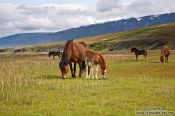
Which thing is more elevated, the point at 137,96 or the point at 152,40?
the point at 152,40

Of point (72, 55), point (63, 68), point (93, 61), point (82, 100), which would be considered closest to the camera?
point (82, 100)

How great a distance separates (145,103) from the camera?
15.1 m

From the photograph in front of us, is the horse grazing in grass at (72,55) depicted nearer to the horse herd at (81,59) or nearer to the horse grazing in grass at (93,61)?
the horse herd at (81,59)

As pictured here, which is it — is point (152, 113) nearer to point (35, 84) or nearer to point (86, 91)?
point (86, 91)

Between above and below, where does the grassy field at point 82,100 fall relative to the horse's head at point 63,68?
below

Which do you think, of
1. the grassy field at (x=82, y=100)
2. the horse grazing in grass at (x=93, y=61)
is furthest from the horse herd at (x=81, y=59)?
the grassy field at (x=82, y=100)

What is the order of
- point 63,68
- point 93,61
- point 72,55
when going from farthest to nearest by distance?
point 72,55
point 93,61
point 63,68

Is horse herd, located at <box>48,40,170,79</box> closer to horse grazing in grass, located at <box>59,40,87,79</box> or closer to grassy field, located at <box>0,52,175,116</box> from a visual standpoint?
horse grazing in grass, located at <box>59,40,87,79</box>

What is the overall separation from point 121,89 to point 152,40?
129069 millimetres

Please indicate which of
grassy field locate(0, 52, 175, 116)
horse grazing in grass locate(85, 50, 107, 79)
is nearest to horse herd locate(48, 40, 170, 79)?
horse grazing in grass locate(85, 50, 107, 79)

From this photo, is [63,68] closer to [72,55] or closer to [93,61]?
[72,55]

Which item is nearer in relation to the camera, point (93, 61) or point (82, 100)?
point (82, 100)

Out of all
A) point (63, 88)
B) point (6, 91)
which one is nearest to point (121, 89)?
point (63, 88)

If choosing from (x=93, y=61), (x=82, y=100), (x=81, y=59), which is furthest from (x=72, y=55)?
(x=82, y=100)
